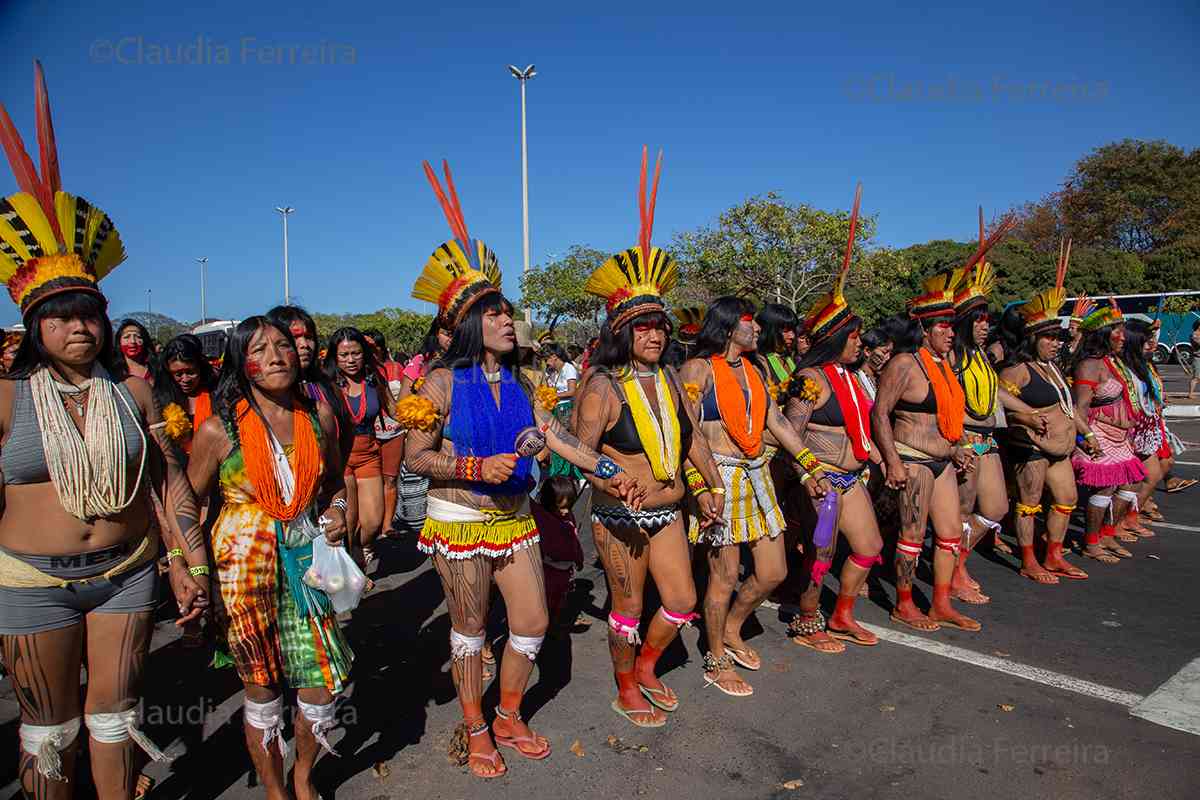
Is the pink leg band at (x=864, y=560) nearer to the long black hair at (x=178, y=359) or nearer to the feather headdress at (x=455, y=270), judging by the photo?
the feather headdress at (x=455, y=270)

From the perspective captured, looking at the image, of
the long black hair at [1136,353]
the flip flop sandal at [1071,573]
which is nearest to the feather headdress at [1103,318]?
the long black hair at [1136,353]

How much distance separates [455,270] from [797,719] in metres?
2.86

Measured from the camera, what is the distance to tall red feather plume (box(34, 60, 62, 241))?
2.78m

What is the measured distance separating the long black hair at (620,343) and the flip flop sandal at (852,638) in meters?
2.33

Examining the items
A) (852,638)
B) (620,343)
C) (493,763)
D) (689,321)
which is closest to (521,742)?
(493,763)

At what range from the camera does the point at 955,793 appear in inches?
127

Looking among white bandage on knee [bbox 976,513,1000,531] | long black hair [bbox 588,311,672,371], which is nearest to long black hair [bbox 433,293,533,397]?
long black hair [bbox 588,311,672,371]

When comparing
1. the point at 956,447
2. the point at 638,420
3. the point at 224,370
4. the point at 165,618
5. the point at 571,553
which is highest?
the point at 224,370

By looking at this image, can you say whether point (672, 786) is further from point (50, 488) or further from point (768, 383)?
point (50, 488)

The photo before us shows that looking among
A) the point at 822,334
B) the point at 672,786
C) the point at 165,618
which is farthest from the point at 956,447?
the point at 165,618

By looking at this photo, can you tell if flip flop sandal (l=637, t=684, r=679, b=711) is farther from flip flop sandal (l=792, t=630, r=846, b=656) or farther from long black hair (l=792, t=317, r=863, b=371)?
long black hair (l=792, t=317, r=863, b=371)

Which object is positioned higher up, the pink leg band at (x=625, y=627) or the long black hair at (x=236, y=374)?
the long black hair at (x=236, y=374)

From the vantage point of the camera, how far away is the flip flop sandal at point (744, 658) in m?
4.52

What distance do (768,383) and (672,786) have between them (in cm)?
232
